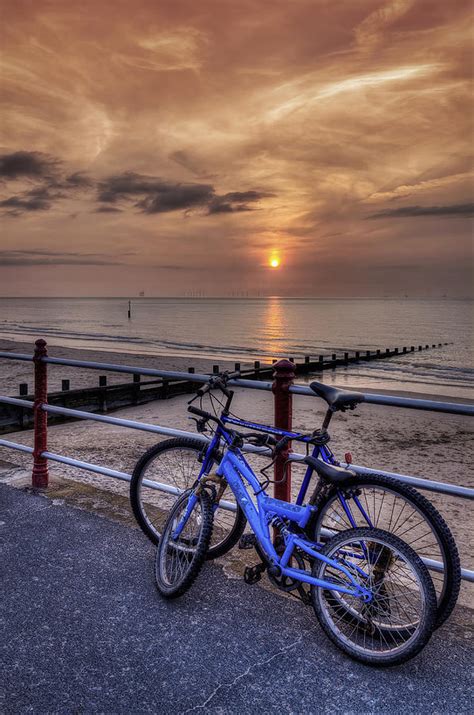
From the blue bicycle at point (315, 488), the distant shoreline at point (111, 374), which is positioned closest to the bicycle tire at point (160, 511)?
the blue bicycle at point (315, 488)

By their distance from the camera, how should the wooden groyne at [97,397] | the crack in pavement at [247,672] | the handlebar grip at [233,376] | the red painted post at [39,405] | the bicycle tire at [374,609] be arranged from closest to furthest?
the crack in pavement at [247,672] < the bicycle tire at [374,609] < the handlebar grip at [233,376] < the red painted post at [39,405] < the wooden groyne at [97,397]

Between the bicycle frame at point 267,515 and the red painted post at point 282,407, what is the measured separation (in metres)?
0.44

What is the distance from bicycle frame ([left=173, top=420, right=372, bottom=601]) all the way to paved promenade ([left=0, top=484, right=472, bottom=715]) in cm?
36

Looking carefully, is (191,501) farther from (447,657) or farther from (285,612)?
(447,657)

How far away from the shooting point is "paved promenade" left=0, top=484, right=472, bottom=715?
8.04ft

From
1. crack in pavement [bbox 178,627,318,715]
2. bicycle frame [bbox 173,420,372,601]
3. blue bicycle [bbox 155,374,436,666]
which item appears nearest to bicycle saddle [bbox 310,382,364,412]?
blue bicycle [bbox 155,374,436,666]

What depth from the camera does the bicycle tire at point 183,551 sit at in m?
3.21

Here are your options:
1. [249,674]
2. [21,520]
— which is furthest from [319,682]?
[21,520]

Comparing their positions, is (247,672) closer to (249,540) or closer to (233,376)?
(249,540)

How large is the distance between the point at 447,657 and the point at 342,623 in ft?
1.86

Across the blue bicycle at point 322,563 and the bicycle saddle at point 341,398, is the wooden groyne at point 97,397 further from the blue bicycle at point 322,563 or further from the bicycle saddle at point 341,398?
the bicycle saddle at point 341,398

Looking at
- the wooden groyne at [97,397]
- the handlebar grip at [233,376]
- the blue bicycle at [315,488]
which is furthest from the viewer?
the wooden groyne at [97,397]

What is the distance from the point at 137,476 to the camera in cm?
400

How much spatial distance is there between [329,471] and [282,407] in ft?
3.15
